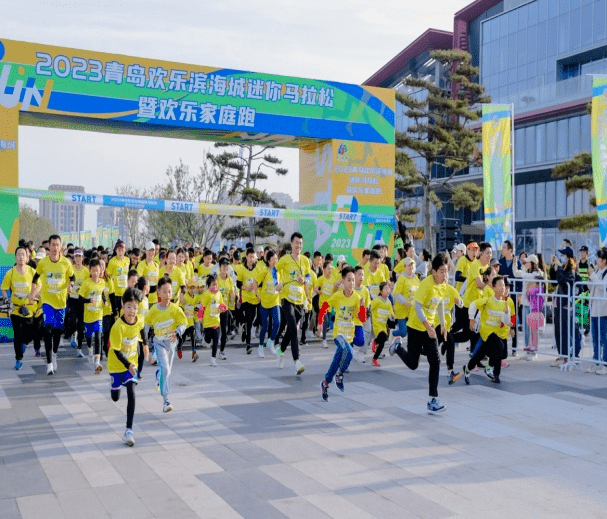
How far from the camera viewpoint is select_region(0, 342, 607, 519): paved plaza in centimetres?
545

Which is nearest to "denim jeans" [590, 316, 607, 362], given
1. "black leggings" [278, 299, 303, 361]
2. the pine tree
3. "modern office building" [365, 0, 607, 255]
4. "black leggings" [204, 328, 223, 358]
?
"black leggings" [278, 299, 303, 361]

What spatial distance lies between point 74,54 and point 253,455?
11514 mm

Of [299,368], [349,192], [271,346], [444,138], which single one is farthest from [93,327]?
[444,138]

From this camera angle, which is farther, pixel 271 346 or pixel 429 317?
pixel 271 346

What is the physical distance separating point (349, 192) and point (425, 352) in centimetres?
1043

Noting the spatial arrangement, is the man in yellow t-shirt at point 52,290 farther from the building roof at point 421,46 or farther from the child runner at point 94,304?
the building roof at point 421,46

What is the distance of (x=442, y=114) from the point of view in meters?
33.7

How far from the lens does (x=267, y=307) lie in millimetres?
12859

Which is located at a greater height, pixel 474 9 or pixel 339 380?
pixel 474 9

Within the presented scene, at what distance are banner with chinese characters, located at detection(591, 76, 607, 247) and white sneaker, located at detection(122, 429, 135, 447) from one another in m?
10.4

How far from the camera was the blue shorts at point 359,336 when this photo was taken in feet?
31.5

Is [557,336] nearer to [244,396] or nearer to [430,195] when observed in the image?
[244,396]

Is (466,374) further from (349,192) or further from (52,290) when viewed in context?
(349,192)

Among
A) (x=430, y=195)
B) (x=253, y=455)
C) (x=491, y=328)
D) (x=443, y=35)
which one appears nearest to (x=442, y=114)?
(x=430, y=195)
